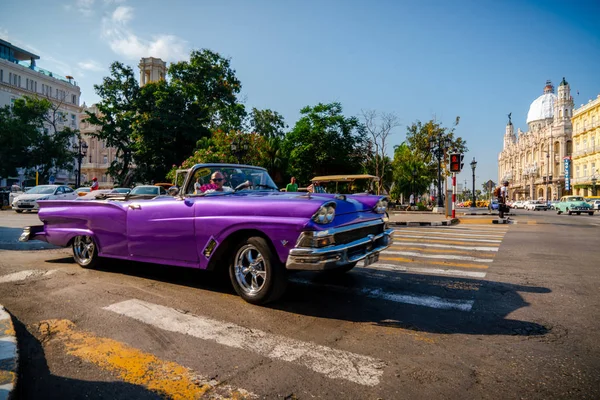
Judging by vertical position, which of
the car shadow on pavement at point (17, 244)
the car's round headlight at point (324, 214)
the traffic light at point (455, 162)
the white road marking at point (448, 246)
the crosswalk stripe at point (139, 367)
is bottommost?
the crosswalk stripe at point (139, 367)

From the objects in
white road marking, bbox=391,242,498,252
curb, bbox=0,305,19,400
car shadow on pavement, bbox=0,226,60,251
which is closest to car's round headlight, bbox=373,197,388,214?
curb, bbox=0,305,19,400

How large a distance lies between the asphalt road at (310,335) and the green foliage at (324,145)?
116 ft

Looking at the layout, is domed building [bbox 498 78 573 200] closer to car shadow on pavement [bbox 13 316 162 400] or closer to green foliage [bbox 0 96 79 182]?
green foliage [bbox 0 96 79 182]

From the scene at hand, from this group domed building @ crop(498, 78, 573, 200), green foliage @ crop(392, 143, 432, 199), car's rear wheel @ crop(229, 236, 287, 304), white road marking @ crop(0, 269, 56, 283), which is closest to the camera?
car's rear wheel @ crop(229, 236, 287, 304)

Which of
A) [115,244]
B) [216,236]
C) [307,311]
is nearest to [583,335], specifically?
[307,311]

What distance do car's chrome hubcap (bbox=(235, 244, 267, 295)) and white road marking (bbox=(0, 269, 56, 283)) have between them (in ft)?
10.9

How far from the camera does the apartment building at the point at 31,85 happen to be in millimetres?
54750

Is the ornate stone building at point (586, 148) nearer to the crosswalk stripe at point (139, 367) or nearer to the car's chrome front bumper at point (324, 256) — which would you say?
the car's chrome front bumper at point (324, 256)

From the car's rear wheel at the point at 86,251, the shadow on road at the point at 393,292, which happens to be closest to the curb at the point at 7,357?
the shadow on road at the point at 393,292

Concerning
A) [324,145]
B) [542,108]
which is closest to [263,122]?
[324,145]

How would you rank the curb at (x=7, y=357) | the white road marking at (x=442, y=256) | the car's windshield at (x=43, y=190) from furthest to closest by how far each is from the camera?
the car's windshield at (x=43, y=190), the white road marking at (x=442, y=256), the curb at (x=7, y=357)

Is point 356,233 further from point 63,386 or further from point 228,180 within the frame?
point 63,386

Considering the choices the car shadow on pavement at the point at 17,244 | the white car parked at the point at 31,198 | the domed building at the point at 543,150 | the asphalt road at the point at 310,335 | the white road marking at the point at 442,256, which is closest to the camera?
the asphalt road at the point at 310,335

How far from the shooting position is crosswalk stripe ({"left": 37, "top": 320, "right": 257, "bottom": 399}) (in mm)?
2289
